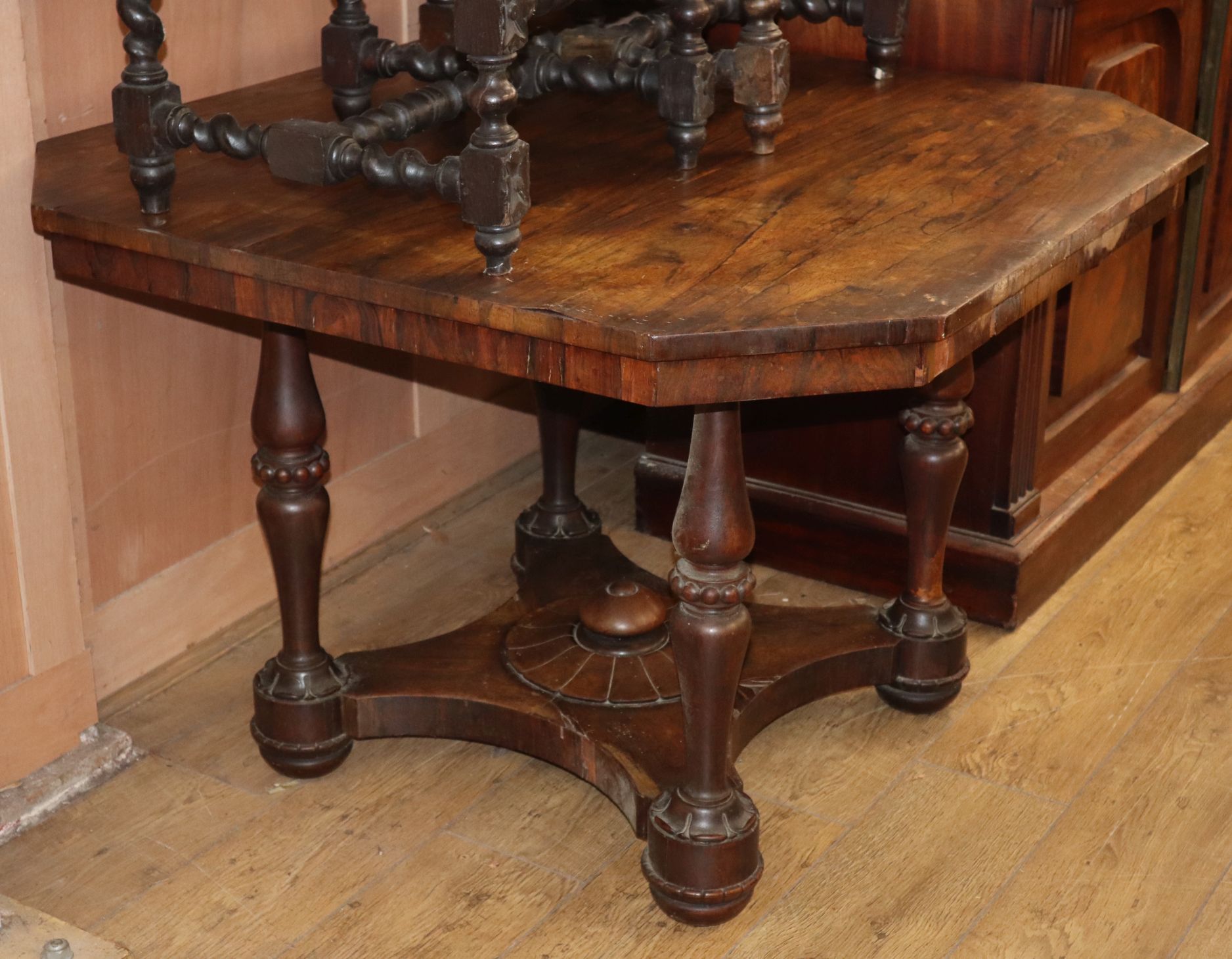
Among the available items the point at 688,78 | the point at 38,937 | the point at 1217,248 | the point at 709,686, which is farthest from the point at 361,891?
the point at 1217,248

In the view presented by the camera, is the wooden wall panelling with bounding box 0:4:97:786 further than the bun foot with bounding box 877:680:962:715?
No

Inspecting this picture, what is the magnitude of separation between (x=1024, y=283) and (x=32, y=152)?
109 centimetres

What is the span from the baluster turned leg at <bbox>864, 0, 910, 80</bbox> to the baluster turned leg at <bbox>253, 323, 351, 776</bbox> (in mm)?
809

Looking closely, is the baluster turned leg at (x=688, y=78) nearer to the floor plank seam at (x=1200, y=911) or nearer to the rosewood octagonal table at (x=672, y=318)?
the rosewood octagonal table at (x=672, y=318)

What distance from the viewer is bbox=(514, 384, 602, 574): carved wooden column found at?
2344mm

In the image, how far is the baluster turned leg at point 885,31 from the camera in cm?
204

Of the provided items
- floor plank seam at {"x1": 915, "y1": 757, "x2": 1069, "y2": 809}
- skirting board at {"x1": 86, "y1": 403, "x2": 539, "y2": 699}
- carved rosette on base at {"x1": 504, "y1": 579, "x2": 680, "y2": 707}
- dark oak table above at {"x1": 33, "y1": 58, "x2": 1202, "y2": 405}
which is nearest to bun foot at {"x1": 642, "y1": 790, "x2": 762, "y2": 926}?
carved rosette on base at {"x1": 504, "y1": 579, "x2": 680, "y2": 707}

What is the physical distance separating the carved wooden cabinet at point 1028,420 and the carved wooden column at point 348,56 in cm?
66

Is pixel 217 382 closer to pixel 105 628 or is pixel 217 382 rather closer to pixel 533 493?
pixel 105 628

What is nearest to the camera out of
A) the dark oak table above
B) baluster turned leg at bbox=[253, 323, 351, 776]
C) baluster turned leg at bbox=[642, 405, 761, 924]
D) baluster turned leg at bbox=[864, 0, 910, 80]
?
the dark oak table above

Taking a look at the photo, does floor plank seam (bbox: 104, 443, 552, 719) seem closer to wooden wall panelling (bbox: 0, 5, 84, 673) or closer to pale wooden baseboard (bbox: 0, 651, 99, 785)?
pale wooden baseboard (bbox: 0, 651, 99, 785)

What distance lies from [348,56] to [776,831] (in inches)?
40.7

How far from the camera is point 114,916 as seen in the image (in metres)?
1.78

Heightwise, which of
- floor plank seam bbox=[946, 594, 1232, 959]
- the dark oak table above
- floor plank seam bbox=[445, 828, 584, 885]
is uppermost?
the dark oak table above
